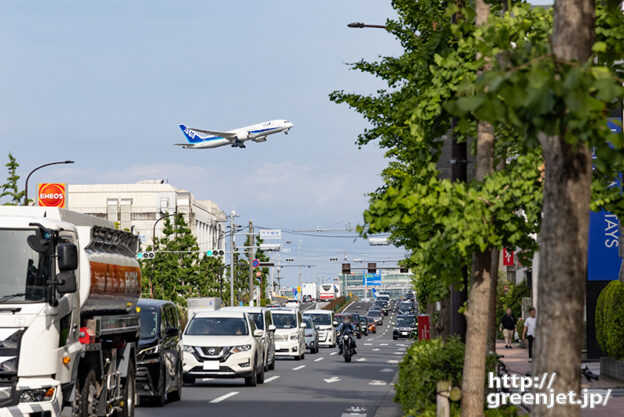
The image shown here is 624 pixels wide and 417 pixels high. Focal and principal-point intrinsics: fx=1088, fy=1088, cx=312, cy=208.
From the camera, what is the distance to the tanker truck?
12020mm

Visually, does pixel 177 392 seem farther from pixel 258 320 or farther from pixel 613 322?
pixel 258 320

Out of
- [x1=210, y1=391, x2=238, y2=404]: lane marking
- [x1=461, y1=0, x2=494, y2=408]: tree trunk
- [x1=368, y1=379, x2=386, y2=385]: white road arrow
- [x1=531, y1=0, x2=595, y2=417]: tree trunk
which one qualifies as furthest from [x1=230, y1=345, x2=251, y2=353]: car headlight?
[x1=531, y1=0, x2=595, y2=417]: tree trunk

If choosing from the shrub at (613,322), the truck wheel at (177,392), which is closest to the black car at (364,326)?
the shrub at (613,322)

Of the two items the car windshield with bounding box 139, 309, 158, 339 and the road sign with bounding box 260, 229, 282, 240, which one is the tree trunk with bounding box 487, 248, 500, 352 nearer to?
the car windshield with bounding box 139, 309, 158, 339

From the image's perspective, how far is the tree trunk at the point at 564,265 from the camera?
6.05 metres

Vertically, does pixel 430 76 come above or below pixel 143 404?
above

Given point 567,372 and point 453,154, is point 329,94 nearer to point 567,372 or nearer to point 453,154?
point 453,154

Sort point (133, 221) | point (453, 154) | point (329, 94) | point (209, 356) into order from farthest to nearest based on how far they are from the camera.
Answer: point (133, 221)
point (209, 356)
point (329, 94)
point (453, 154)

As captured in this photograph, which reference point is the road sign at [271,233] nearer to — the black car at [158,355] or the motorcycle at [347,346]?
the motorcycle at [347,346]

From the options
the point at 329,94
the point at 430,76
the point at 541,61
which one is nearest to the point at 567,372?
the point at 541,61

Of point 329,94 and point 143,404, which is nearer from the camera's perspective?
point 143,404

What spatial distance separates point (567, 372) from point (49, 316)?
7.57 meters

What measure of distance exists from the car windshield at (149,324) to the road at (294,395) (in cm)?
138

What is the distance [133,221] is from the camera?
16238cm
